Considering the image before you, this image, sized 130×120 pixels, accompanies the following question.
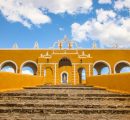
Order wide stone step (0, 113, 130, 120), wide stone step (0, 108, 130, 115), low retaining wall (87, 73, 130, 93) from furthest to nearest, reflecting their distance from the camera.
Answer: low retaining wall (87, 73, 130, 93) → wide stone step (0, 108, 130, 115) → wide stone step (0, 113, 130, 120)

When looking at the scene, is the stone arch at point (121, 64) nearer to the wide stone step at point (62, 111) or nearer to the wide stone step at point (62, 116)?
the wide stone step at point (62, 111)

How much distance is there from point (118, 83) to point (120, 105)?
462 centimetres

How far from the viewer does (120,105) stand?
8.24m

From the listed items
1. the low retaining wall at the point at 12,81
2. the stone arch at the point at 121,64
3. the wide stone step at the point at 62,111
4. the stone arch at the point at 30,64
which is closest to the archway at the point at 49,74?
the stone arch at the point at 30,64

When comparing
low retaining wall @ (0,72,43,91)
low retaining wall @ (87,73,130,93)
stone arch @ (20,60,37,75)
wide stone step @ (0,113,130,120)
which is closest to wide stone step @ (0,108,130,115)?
wide stone step @ (0,113,130,120)

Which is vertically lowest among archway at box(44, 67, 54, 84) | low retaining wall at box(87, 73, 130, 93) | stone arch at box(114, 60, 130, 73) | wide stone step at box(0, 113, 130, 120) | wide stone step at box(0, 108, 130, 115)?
wide stone step at box(0, 113, 130, 120)

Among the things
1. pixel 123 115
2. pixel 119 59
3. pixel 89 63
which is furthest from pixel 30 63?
pixel 123 115

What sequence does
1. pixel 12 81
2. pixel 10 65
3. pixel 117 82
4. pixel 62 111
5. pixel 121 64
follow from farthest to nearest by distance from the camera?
pixel 121 64
pixel 10 65
pixel 12 81
pixel 117 82
pixel 62 111

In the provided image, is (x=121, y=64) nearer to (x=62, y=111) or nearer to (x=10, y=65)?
(x=10, y=65)

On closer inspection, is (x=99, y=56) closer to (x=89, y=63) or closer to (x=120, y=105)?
(x=89, y=63)

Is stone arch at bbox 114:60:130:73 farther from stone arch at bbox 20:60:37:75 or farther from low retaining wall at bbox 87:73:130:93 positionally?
low retaining wall at bbox 87:73:130:93

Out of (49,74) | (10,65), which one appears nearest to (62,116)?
(49,74)

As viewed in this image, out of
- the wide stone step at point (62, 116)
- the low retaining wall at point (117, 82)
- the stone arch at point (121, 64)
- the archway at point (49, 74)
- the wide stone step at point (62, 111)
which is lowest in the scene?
the wide stone step at point (62, 116)

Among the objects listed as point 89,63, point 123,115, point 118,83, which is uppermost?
point 89,63
